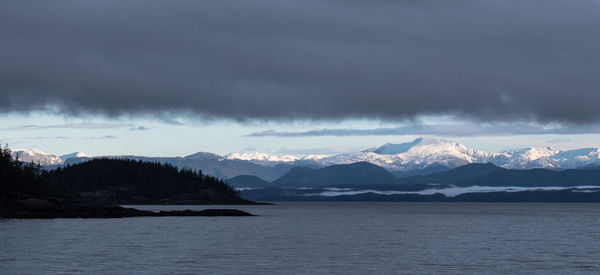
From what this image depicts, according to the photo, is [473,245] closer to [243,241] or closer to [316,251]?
[316,251]

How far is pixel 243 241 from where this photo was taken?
116 m

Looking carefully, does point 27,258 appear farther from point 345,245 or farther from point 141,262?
point 345,245

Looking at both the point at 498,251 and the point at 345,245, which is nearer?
the point at 498,251

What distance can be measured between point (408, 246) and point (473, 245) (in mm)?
9913

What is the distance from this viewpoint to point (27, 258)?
83.4 meters

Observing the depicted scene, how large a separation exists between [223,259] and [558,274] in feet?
119

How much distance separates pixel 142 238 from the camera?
118 meters

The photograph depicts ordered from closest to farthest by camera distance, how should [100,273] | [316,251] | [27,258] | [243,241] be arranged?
[100,273], [27,258], [316,251], [243,241]

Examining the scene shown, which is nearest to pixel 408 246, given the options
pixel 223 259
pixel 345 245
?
pixel 345 245

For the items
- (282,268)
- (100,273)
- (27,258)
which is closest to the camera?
(100,273)

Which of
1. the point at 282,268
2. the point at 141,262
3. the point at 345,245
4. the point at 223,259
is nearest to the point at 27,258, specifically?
the point at 141,262

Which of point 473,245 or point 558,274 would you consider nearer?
point 558,274

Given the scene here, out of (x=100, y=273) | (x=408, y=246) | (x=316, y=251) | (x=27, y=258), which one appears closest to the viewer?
(x=100, y=273)

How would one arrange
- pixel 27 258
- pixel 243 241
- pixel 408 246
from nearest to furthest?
pixel 27 258 < pixel 408 246 < pixel 243 241
